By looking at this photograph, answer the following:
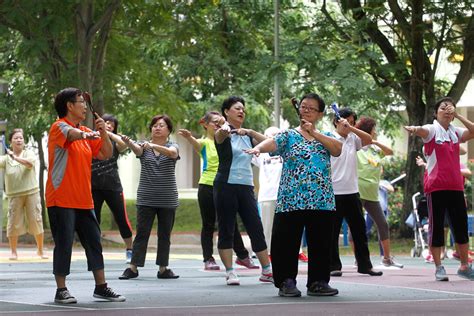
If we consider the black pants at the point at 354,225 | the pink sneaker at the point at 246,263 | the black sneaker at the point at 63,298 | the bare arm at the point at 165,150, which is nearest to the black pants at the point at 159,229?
the bare arm at the point at 165,150

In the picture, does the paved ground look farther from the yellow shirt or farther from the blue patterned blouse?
the yellow shirt

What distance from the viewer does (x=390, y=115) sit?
29359 mm

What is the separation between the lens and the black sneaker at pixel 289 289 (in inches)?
464

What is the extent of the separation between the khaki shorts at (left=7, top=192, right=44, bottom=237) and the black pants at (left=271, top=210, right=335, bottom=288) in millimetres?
7961

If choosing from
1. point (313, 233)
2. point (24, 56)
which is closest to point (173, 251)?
point (24, 56)

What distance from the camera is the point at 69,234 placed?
11.3 meters

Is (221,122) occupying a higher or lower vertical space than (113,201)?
higher

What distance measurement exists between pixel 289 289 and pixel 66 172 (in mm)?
2202

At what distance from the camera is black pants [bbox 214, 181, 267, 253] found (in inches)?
527

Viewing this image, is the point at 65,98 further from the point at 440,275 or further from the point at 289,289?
the point at 440,275

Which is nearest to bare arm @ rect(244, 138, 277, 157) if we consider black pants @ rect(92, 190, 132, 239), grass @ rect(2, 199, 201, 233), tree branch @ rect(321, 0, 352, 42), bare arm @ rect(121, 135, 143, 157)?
bare arm @ rect(121, 135, 143, 157)

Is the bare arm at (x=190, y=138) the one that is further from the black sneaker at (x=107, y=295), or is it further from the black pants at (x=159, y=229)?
the black sneaker at (x=107, y=295)

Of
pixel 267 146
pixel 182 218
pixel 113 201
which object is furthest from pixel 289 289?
pixel 182 218

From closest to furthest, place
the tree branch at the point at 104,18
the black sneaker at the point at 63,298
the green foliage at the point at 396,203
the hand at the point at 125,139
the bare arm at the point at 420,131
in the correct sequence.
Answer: the black sneaker at the point at 63,298 < the bare arm at the point at 420,131 < the hand at the point at 125,139 < the tree branch at the point at 104,18 < the green foliage at the point at 396,203
